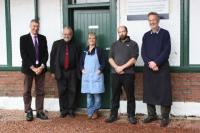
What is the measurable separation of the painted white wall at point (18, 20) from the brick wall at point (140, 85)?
0.39 meters

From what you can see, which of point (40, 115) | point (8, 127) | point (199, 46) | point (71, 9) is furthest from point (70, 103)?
point (199, 46)

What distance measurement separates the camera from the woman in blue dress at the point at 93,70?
27.6 feet

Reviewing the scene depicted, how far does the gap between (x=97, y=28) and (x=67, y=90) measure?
146cm

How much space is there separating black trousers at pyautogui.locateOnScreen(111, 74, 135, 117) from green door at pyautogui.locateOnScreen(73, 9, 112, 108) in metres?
0.69

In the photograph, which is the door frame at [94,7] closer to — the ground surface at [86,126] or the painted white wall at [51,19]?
the painted white wall at [51,19]

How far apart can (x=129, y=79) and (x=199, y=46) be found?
1495mm

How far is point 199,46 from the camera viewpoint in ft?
26.6

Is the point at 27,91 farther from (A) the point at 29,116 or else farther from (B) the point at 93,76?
(B) the point at 93,76

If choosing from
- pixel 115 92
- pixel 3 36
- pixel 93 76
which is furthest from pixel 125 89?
pixel 3 36

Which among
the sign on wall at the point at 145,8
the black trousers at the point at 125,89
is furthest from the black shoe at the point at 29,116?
the sign on wall at the point at 145,8

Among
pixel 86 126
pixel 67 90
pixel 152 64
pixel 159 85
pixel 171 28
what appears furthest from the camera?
pixel 67 90

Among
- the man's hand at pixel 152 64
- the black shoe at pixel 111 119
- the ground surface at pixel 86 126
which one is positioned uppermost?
the man's hand at pixel 152 64

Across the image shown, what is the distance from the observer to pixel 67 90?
8.80 meters

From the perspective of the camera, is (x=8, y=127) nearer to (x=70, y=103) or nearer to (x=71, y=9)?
(x=70, y=103)
